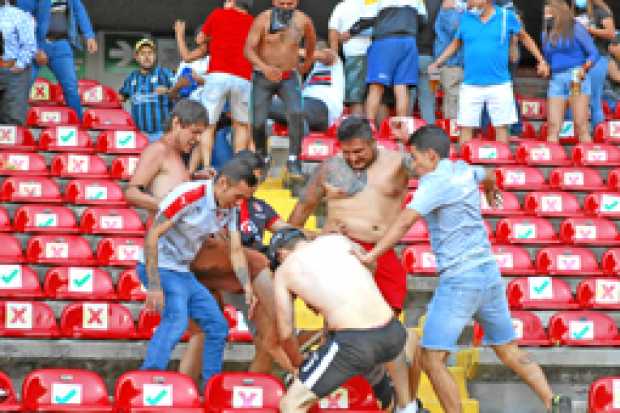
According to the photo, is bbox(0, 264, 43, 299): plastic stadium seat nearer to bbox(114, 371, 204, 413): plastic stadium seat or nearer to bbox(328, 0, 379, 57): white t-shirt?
bbox(114, 371, 204, 413): plastic stadium seat

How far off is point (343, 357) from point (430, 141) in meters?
1.42

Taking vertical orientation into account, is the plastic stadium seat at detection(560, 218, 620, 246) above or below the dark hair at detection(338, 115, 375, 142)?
below

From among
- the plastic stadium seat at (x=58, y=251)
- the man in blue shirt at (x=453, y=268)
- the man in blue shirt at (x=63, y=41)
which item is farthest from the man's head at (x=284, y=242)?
the man in blue shirt at (x=63, y=41)

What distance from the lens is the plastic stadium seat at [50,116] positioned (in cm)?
1337

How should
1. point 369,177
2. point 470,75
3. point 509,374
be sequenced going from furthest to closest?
point 470,75 < point 509,374 < point 369,177

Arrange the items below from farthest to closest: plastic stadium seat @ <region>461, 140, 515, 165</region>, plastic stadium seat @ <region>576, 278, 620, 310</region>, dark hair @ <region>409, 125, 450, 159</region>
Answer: plastic stadium seat @ <region>461, 140, 515, 165</region> < plastic stadium seat @ <region>576, 278, 620, 310</region> < dark hair @ <region>409, 125, 450, 159</region>

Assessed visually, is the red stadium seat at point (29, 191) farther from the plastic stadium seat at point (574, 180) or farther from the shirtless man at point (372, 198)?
the plastic stadium seat at point (574, 180)

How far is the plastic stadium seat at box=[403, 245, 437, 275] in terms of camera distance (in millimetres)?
10508

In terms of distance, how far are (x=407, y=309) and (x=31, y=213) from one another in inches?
113

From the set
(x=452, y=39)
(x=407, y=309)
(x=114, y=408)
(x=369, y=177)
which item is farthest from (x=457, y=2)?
(x=114, y=408)

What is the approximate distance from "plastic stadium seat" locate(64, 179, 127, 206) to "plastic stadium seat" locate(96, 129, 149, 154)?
983 mm

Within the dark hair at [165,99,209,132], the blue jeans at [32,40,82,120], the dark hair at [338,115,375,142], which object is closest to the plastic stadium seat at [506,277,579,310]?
the dark hair at [338,115,375,142]

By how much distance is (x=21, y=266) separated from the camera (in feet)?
33.3

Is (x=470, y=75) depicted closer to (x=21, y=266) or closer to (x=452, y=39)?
(x=452, y=39)
